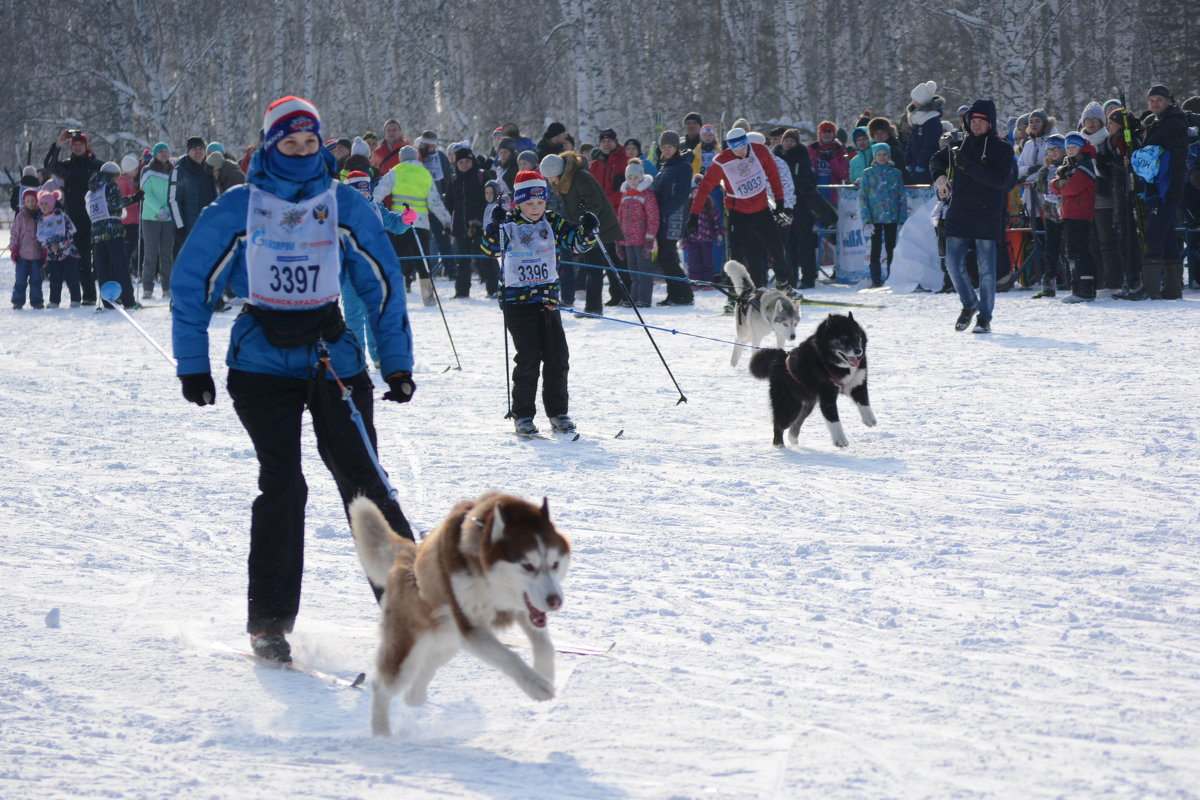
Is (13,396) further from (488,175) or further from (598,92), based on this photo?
(598,92)

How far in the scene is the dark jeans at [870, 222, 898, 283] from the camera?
576 inches

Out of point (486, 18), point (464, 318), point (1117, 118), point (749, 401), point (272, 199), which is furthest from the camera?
point (486, 18)

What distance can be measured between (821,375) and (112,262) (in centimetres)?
1093

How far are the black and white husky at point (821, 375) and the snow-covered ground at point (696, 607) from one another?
190mm

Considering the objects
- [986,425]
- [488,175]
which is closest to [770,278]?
[488,175]

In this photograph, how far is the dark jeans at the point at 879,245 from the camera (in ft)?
48.0

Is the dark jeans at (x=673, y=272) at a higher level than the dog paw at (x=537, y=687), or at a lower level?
higher

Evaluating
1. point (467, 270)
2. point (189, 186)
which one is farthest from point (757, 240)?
point (189, 186)

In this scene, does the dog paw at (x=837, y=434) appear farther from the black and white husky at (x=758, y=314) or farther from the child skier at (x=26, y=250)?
the child skier at (x=26, y=250)

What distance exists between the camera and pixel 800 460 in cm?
684

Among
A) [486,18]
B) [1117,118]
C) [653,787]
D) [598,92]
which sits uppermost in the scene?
[486,18]

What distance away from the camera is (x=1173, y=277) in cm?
1199

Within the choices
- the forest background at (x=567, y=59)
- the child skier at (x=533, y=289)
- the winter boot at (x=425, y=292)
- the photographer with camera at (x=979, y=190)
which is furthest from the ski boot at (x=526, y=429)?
the forest background at (x=567, y=59)

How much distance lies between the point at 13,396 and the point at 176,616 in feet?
20.5
